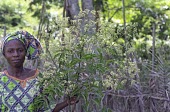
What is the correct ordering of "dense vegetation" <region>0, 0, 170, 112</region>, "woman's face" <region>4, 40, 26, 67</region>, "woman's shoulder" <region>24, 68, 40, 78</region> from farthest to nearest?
"woman's shoulder" <region>24, 68, 40, 78</region>
"woman's face" <region>4, 40, 26, 67</region>
"dense vegetation" <region>0, 0, 170, 112</region>

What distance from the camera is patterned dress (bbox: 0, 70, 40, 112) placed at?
9.77ft

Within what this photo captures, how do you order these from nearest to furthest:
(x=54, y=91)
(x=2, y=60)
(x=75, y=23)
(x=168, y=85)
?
(x=54, y=91) → (x=75, y=23) → (x=168, y=85) → (x=2, y=60)

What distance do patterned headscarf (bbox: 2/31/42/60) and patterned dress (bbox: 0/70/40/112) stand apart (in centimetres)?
20

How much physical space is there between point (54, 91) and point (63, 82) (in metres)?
0.12

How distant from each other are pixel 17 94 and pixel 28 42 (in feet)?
1.22

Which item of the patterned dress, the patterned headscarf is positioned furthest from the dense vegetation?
the patterned dress

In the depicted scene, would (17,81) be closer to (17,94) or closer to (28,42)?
(17,94)

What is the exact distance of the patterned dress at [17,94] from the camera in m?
2.98

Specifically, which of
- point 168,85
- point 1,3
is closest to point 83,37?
point 168,85

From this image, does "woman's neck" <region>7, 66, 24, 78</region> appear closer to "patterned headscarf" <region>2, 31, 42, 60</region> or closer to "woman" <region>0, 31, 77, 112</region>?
"woman" <region>0, 31, 77, 112</region>

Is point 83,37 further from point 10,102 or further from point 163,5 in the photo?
point 163,5

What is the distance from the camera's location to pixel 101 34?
9.22 feet

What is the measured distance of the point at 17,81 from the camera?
3025 mm

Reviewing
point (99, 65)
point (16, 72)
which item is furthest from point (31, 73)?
point (99, 65)
